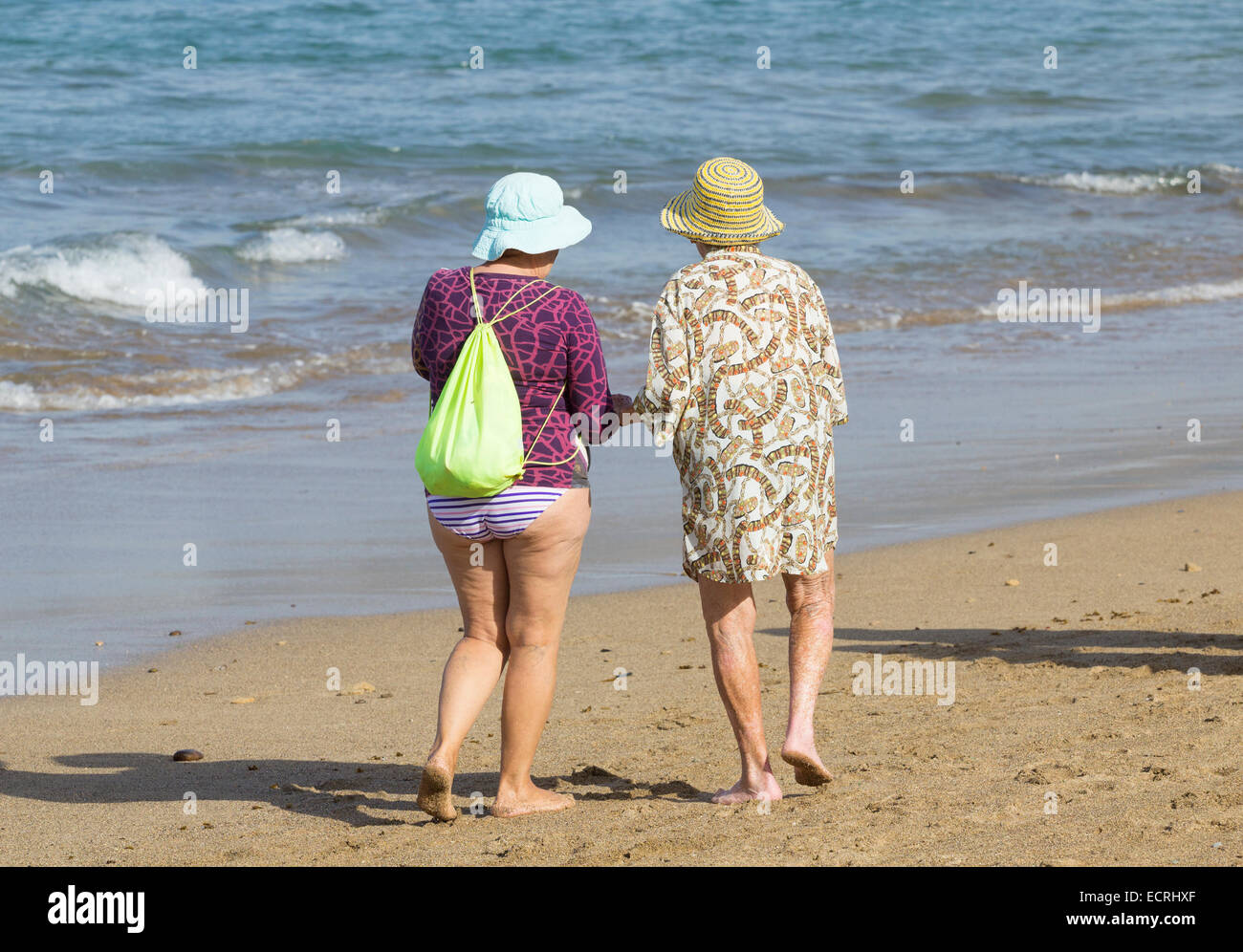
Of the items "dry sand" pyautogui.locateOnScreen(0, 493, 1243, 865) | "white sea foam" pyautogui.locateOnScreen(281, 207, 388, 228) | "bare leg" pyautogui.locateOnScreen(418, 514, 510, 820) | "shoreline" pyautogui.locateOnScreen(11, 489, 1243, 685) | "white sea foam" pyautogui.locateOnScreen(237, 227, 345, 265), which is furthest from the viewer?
"white sea foam" pyautogui.locateOnScreen(281, 207, 388, 228)

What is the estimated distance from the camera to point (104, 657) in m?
5.77

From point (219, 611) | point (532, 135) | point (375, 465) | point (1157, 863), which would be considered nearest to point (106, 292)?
point (375, 465)

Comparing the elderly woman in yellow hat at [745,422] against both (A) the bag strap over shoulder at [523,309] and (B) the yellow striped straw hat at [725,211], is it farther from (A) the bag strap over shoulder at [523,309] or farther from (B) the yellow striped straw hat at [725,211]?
(A) the bag strap over shoulder at [523,309]

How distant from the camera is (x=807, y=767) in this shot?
13.2ft

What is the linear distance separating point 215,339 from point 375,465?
13.8 feet

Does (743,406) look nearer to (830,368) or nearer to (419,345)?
(830,368)

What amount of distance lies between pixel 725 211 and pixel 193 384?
772 cm

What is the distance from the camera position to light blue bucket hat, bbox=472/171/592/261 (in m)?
3.88

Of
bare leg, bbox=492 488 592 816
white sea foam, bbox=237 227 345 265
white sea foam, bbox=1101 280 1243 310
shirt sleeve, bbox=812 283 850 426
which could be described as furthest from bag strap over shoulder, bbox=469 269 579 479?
white sea foam, bbox=237 227 345 265

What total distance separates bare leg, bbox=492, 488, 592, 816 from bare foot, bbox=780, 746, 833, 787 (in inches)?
23.2

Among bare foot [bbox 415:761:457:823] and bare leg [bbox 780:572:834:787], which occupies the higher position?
bare leg [bbox 780:572:834:787]

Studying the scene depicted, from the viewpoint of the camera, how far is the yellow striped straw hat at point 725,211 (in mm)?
4008

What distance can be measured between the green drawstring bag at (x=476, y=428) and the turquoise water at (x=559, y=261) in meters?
2.73

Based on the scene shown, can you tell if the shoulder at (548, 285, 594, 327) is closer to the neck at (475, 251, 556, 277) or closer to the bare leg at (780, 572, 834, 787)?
the neck at (475, 251, 556, 277)
